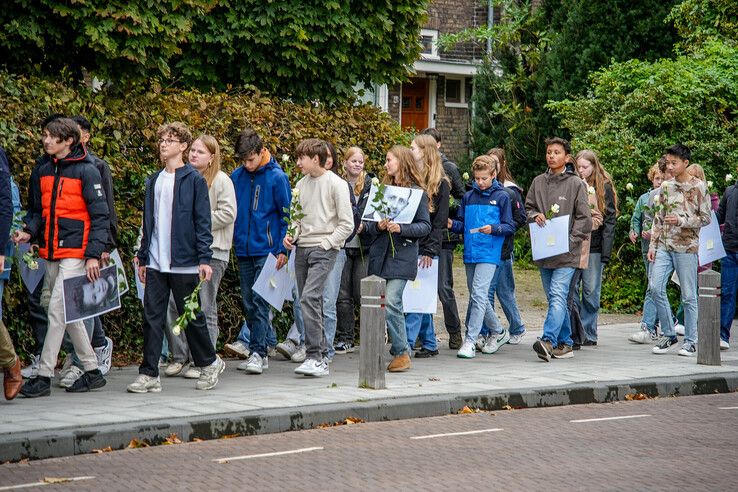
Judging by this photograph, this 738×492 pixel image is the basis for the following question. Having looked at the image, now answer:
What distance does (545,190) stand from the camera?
12.8 meters

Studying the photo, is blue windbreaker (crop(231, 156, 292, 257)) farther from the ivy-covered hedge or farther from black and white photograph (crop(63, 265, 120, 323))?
black and white photograph (crop(63, 265, 120, 323))

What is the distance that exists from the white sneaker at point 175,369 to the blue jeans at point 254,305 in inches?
25.7

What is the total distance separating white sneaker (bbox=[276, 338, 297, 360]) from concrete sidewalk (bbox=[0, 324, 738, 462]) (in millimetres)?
108

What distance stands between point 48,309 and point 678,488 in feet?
16.3

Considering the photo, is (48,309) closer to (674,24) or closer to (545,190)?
(545,190)

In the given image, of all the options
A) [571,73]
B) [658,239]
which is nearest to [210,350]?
[658,239]

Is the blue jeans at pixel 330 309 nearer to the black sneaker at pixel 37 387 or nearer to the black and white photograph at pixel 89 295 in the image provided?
the black and white photograph at pixel 89 295

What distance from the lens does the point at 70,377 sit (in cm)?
1005

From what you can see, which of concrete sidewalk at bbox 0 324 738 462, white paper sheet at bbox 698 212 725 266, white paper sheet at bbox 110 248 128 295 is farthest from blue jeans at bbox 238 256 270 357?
white paper sheet at bbox 698 212 725 266

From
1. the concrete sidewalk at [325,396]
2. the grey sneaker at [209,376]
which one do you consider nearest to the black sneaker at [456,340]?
the concrete sidewalk at [325,396]

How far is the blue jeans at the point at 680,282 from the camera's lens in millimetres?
13211

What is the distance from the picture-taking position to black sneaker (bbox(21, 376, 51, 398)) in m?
9.52

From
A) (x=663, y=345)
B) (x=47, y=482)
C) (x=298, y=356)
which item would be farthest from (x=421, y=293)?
(x=47, y=482)

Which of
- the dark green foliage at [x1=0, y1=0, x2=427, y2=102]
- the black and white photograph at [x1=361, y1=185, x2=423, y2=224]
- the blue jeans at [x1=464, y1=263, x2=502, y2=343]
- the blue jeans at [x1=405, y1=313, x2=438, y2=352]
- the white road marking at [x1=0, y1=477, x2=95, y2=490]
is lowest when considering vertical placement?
the white road marking at [x1=0, y1=477, x2=95, y2=490]
